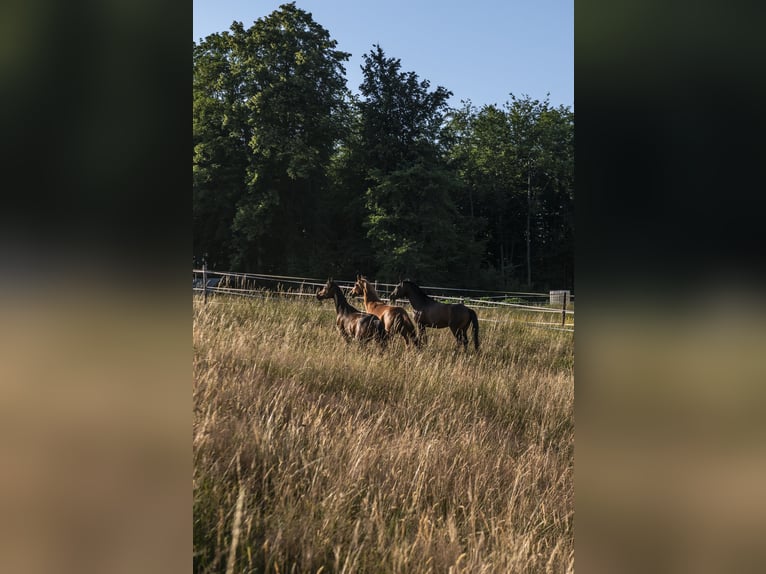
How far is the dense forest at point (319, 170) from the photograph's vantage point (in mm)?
26656

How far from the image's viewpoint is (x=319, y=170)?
96.0ft

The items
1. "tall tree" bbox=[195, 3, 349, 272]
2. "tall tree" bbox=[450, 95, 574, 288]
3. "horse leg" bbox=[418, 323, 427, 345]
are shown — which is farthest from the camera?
"tall tree" bbox=[450, 95, 574, 288]

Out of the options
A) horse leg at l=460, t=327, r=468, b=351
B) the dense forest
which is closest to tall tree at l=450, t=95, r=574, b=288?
the dense forest

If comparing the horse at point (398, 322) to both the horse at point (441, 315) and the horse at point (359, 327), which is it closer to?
the horse at point (359, 327)

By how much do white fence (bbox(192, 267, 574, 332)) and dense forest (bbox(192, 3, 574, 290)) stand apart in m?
2.21

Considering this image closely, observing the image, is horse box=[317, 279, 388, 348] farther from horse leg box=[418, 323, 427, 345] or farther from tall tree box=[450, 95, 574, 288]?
tall tree box=[450, 95, 574, 288]

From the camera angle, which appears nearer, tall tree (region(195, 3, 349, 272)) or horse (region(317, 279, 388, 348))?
horse (region(317, 279, 388, 348))

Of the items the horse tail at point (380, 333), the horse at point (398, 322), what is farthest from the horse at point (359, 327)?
the horse at point (398, 322)

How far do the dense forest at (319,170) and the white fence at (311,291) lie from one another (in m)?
2.21

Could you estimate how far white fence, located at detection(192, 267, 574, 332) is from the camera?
39.8 ft

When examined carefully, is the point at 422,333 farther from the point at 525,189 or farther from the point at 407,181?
the point at 525,189
